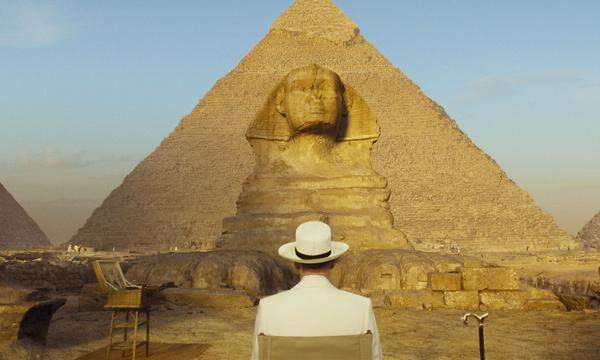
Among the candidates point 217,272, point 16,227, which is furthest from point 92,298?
point 16,227

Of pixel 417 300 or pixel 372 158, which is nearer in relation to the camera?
pixel 417 300

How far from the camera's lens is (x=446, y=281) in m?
6.81

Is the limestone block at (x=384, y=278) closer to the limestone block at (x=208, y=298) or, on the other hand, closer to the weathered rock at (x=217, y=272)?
the weathered rock at (x=217, y=272)

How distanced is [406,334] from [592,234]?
208ft

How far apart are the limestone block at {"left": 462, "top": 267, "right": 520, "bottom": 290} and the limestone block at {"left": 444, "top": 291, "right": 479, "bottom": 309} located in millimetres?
61

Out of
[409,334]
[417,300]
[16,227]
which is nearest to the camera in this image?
[409,334]

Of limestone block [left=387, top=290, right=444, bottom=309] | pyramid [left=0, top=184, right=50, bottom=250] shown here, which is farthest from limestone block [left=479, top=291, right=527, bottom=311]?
pyramid [left=0, top=184, right=50, bottom=250]

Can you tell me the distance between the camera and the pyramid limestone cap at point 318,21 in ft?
304

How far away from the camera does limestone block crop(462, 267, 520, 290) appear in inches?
266

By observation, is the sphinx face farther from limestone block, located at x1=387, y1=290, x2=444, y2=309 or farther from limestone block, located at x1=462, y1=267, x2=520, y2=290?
limestone block, located at x1=462, y1=267, x2=520, y2=290

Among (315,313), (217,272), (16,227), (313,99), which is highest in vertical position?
(16,227)

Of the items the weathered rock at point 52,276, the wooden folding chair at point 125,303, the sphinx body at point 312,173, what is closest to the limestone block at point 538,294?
the sphinx body at point 312,173

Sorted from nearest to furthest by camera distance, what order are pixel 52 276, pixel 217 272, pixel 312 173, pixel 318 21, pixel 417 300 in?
1. pixel 417 300
2. pixel 217 272
3. pixel 312 173
4. pixel 52 276
5. pixel 318 21

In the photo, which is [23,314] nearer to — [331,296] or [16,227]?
[331,296]
